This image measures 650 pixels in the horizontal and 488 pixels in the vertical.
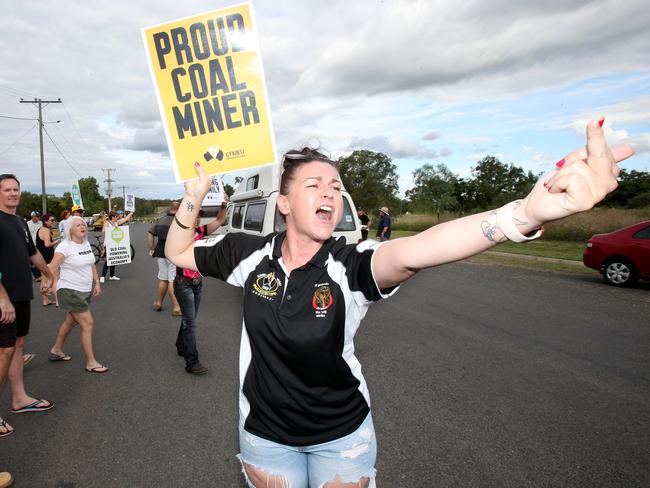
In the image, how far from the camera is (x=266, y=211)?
25.8ft

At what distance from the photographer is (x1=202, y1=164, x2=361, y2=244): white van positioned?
781cm

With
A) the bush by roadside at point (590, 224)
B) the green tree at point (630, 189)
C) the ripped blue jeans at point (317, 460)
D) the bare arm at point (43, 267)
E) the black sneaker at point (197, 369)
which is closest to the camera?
the ripped blue jeans at point (317, 460)

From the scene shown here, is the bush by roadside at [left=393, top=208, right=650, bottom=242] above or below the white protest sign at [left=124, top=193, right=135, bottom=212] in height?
below

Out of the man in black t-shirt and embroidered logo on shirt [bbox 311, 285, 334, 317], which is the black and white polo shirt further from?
the man in black t-shirt

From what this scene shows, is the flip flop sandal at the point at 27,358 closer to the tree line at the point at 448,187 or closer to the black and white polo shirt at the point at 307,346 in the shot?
the black and white polo shirt at the point at 307,346

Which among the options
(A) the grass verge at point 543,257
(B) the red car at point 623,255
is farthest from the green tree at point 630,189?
(B) the red car at point 623,255

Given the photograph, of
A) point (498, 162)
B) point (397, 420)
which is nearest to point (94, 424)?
point (397, 420)

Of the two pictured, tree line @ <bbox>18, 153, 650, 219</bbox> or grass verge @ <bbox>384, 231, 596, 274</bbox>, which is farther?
tree line @ <bbox>18, 153, 650, 219</bbox>

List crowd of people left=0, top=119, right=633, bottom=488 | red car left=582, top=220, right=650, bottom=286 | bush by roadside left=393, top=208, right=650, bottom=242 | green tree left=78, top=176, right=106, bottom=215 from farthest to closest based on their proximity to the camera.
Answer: green tree left=78, top=176, right=106, bottom=215 → bush by roadside left=393, top=208, right=650, bottom=242 → red car left=582, top=220, right=650, bottom=286 → crowd of people left=0, top=119, right=633, bottom=488

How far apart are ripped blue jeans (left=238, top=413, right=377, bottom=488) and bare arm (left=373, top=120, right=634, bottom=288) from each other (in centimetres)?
70

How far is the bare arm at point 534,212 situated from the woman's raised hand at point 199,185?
1.06m

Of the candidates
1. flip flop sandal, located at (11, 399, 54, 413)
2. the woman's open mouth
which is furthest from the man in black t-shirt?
the woman's open mouth

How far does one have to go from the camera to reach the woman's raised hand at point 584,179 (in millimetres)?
1178

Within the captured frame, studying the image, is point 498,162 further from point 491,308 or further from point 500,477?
point 500,477
